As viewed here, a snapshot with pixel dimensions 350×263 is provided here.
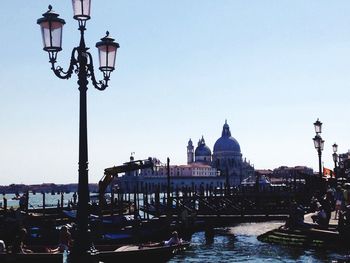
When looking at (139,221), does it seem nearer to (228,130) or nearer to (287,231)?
(287,231)

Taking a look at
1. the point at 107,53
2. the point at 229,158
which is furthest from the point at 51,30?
the point at 229,158

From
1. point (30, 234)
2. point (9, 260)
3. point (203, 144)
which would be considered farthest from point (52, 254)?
point (203, 144)

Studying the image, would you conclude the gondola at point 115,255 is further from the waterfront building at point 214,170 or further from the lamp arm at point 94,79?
the waterfront building at point 214,170

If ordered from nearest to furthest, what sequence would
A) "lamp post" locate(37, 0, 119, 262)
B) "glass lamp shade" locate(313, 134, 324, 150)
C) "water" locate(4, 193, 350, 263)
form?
"lamp post" locate(37, 0, 119, 262)
"water" locate(4, 193, 350, 263)
"glass lamp shade" locate(313, 134, 324, 150)

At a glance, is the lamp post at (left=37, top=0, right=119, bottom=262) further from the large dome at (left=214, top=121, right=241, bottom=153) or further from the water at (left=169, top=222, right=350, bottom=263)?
the large dome at (left=214, top=121, right=241, bottom=153)

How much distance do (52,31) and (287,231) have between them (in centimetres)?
1444

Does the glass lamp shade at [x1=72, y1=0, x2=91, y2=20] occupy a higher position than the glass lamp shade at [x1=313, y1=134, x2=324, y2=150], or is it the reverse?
the glass lamp shade at [x1=72, y1=0, x2=91, y2=20]

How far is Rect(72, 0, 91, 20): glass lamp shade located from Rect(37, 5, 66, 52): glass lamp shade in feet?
0.69

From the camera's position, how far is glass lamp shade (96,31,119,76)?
25.7 ft

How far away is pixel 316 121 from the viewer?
20.8 m

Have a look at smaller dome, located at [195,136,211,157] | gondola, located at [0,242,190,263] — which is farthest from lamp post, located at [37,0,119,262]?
smaller dome, located at [195,136,211,157]

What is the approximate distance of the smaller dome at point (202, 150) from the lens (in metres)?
172

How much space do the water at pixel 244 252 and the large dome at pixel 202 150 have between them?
145 m

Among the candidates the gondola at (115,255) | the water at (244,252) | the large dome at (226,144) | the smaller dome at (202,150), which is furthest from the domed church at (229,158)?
the gondola at (115,255)
